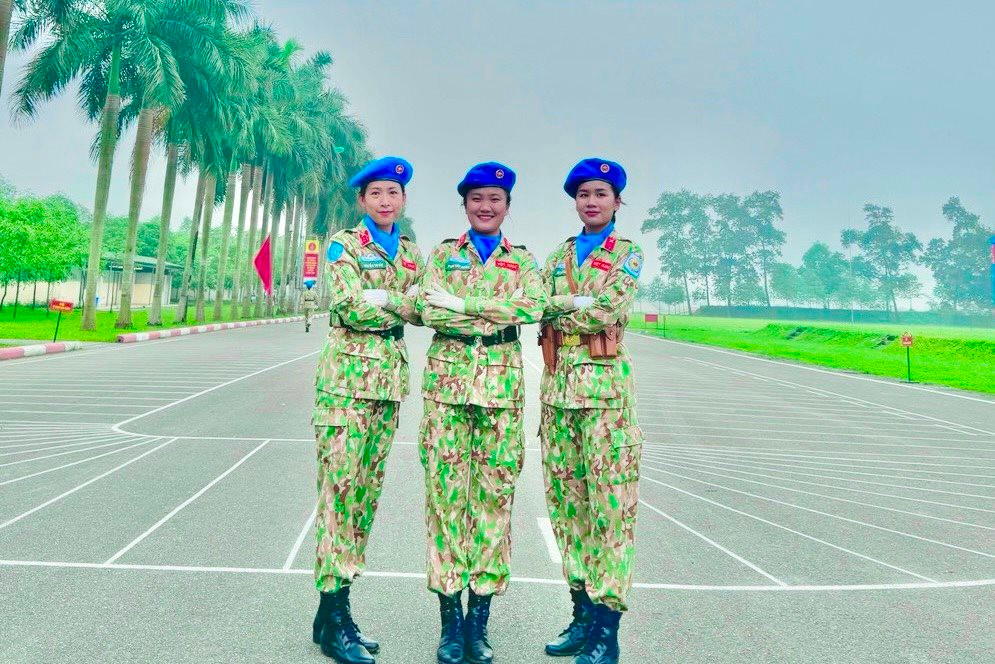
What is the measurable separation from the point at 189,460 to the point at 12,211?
3791 cm

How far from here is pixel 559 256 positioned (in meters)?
3.53

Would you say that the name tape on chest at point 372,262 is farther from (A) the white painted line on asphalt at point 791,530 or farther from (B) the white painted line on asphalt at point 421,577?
(A) the white painted line on asphalt at point 791,530

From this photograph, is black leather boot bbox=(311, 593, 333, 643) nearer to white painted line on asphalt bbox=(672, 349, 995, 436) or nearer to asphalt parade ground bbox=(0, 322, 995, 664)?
asphalt parade ground bbox=(0, 322, 995, 664)

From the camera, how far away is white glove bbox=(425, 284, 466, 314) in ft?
10.3

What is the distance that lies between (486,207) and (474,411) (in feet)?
2.99

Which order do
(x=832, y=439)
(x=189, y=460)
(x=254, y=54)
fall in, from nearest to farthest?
1. (x=189, y=460)
2. (x=832, y=439)
3. (x=254, y=54)

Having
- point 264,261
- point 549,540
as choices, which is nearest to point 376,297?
point 549,540

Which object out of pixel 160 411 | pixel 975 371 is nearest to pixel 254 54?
pixel 160 411

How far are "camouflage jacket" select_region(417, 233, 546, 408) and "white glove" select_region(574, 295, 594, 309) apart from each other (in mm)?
141

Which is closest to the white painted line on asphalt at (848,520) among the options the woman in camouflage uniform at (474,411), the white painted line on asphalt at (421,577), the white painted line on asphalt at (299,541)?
the white painted line on asphalt at (421,577)

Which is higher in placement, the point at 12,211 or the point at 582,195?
the point at 12,211

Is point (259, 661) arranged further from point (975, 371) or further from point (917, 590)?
point (975, 371)

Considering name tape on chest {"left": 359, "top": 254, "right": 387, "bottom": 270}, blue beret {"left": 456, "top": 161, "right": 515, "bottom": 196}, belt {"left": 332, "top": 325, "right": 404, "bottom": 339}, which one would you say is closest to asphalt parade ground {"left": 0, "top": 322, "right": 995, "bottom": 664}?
belt {"left": 332, "top": 325, "right": 404, "bottom": 339}

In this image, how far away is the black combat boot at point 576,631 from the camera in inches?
125
